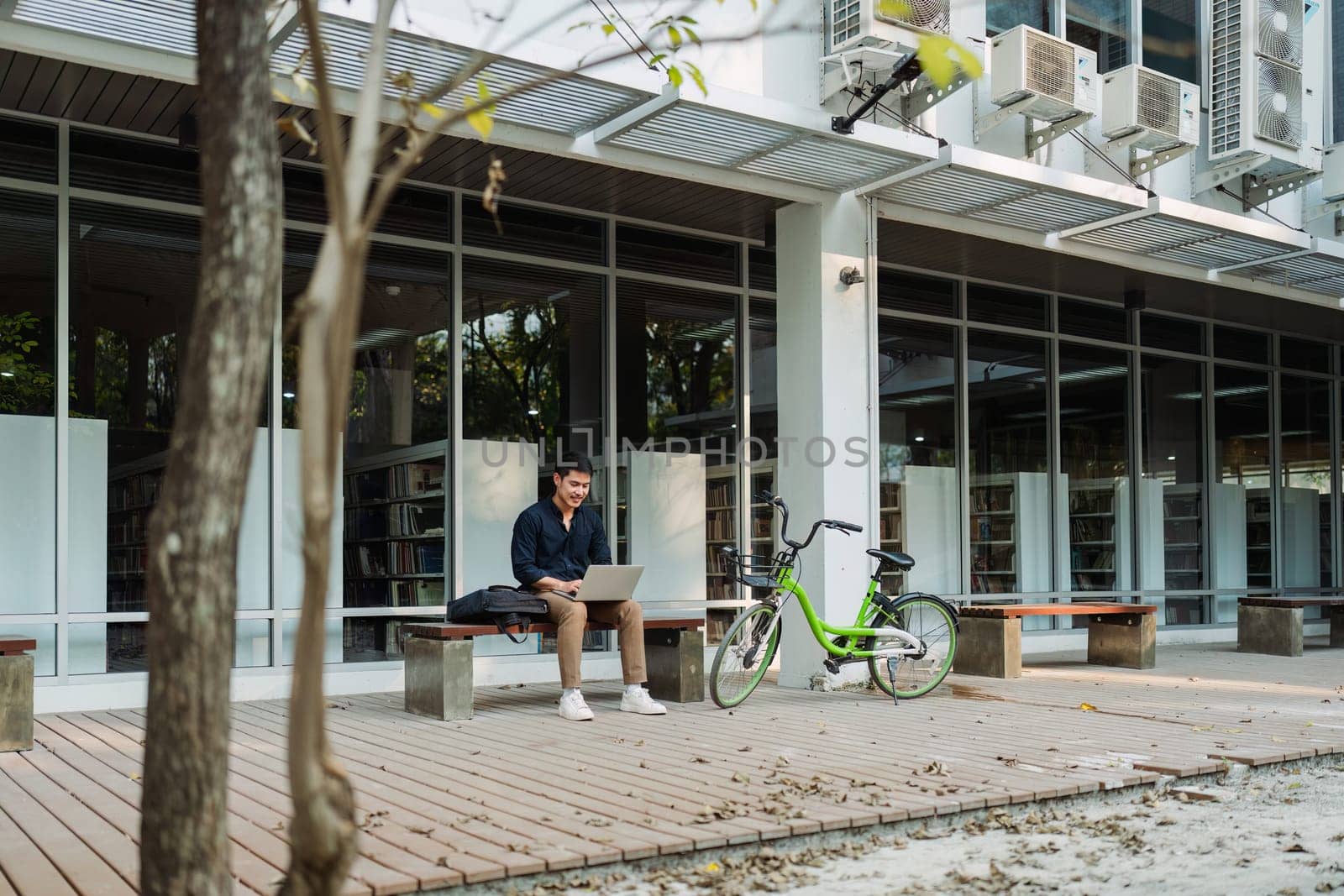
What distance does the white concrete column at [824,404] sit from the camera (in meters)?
7.99

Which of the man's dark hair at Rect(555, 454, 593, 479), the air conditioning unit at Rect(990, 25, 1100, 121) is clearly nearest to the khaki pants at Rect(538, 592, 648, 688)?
the man's dark hair at Rect(555, 454, 593, 479)

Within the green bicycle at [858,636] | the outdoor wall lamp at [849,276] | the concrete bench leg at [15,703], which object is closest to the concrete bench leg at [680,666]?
the green bicycle at [858,636]

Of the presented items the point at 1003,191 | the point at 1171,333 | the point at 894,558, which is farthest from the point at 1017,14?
the point at 1171,333

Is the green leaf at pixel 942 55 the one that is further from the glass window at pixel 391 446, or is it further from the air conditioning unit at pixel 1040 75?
the air conditioning unit at pixel 1040 75

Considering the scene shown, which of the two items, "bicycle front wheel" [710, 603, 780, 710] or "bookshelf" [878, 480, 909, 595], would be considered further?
"bookshelf" [878, 480, 909, 595]

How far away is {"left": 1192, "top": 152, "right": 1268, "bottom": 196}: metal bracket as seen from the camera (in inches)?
379

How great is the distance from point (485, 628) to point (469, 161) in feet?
9.54

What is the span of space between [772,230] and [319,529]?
7.68m

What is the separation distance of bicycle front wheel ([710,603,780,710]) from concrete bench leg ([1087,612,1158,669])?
141 inches

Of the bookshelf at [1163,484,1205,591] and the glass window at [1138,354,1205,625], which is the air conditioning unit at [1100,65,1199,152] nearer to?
the glass window at [1138,354,1205,625]

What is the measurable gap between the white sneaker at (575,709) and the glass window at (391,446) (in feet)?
6.49

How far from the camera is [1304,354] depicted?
1360 centimetres

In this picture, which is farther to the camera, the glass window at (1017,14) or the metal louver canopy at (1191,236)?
the glass window at (1017,14)

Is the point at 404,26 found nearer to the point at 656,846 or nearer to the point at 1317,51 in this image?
the point at 656,846
